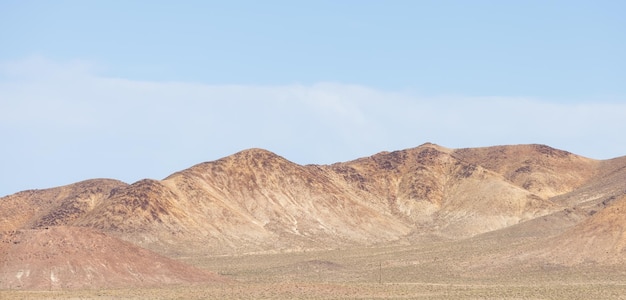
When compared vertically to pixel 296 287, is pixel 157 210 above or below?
above

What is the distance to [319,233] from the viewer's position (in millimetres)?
150750

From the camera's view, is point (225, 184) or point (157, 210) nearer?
point (157, 210)

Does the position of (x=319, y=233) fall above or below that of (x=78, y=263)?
above

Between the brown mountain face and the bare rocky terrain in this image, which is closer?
the brown mountain face

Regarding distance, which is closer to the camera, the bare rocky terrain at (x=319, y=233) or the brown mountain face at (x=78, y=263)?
the brown mountain face at (x=78, y=263)

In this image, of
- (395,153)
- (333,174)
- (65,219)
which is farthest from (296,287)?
(395,153)

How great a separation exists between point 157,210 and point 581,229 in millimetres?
61205

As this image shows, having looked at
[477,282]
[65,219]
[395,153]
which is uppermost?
[395,153]

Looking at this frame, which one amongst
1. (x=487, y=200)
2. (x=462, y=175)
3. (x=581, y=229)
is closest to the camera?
(x=581, y=229)

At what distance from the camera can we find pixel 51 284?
256 ft

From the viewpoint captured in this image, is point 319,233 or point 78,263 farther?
point 319,233

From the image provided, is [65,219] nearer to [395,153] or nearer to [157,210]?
[157,210]

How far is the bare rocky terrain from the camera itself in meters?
81.2

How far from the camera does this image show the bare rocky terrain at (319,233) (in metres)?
81.2
